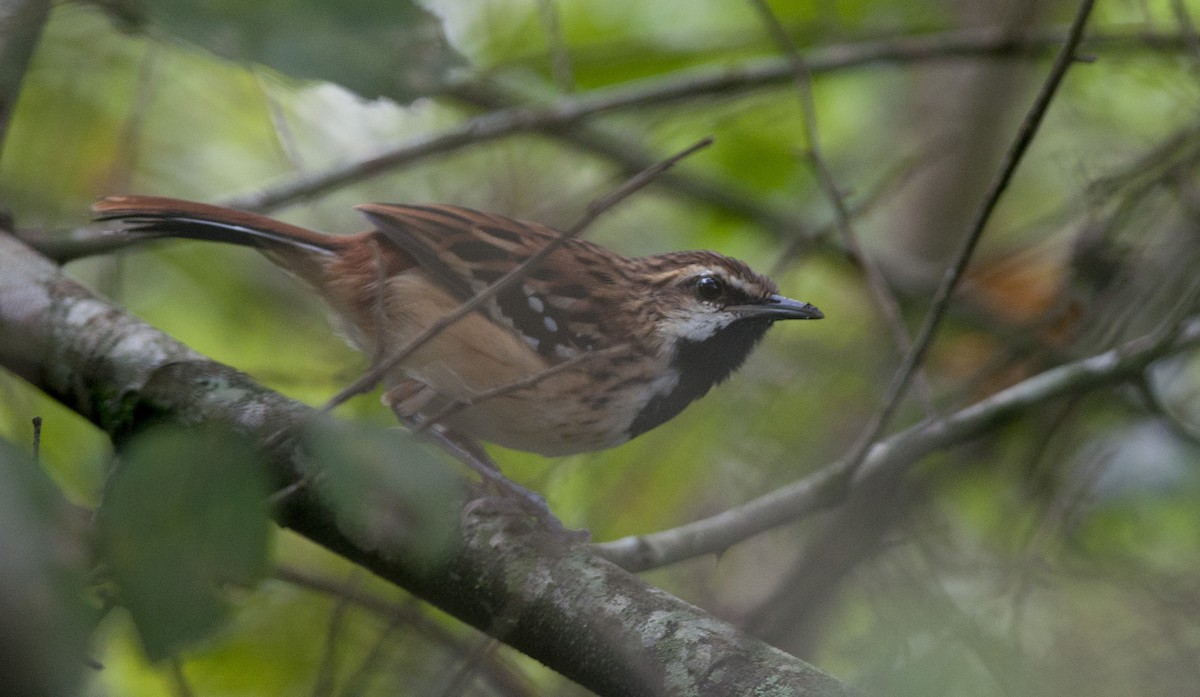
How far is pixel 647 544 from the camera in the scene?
11.1ft

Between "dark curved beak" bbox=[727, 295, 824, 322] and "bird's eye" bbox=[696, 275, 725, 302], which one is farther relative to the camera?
"bird's eye" bbox=[696, 275, 725, 302]

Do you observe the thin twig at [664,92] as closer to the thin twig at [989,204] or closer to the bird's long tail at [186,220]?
the bird's long tail at [186,220]

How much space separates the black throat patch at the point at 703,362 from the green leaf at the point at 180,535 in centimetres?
232

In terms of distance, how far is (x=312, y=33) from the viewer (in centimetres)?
230

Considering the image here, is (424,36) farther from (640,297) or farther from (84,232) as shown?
(84,232)

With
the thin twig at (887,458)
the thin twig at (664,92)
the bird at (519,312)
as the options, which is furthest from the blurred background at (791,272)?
the bird at (519,312)

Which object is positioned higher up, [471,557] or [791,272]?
[791,272]

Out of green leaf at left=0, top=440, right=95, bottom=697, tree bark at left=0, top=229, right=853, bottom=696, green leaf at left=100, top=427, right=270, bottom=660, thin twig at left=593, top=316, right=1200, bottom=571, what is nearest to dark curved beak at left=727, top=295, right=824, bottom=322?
thin twig at left=593, top=316, right=1200, bottom=571

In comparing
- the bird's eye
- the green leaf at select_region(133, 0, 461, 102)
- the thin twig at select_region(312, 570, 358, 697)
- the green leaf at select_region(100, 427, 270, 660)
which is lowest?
the thin twig at select_region(312, 570, 358, 697)

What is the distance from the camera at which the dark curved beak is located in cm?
377

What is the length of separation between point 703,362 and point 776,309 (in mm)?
328

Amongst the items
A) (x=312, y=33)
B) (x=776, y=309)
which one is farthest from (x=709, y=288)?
(x=312, y=33)

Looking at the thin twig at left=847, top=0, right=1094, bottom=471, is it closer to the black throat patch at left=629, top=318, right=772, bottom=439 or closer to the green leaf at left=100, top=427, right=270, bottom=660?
the black throat patch at left=629, top=318, right=772, bottom=439

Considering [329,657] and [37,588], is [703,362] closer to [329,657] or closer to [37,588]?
[329,657]
